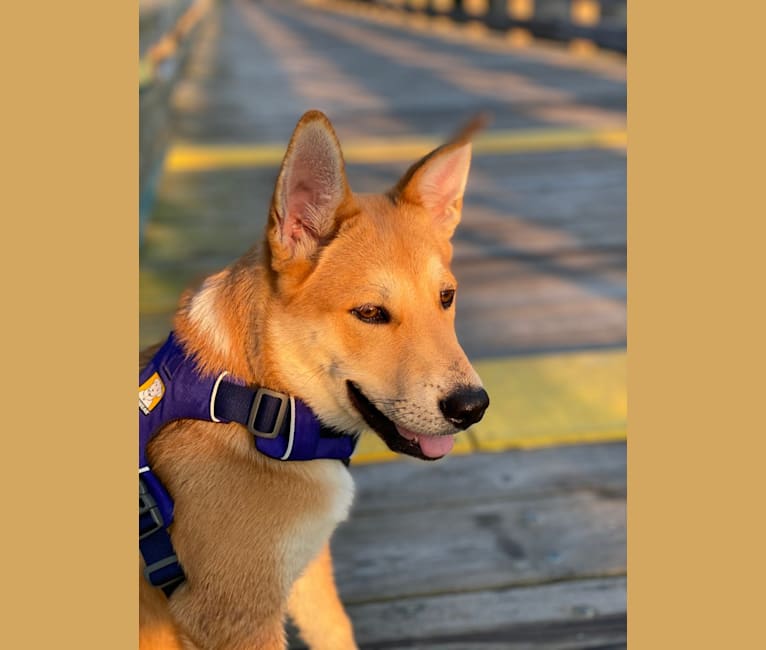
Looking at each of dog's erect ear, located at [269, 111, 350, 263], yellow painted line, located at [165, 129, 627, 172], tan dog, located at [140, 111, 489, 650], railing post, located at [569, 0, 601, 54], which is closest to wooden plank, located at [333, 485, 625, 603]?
tan dog, located at [140, 111, 489, 650]

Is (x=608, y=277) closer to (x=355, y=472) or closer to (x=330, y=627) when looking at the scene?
(x=355, y=472)

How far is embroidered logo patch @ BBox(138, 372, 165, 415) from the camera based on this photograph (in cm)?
241

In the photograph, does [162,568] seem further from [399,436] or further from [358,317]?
[358,317]

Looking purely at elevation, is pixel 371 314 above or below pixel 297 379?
above

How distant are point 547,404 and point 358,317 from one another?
2.14m

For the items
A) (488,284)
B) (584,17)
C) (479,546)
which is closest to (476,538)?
(479,546)

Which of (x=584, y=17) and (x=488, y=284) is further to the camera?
(x=584, y=17)

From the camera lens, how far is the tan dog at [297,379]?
233 centimetres

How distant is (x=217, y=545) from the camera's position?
91.7 inches

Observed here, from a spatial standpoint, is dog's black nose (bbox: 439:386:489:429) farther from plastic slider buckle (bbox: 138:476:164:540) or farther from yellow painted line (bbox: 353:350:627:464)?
yellow painted line (bbox: 353:350:627:464)

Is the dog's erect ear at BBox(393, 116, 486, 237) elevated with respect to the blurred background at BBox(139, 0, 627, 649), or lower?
elevated

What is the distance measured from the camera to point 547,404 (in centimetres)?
434

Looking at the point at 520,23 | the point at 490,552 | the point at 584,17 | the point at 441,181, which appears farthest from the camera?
the point at 520,23

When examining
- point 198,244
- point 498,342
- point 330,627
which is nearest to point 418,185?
point 330,627
